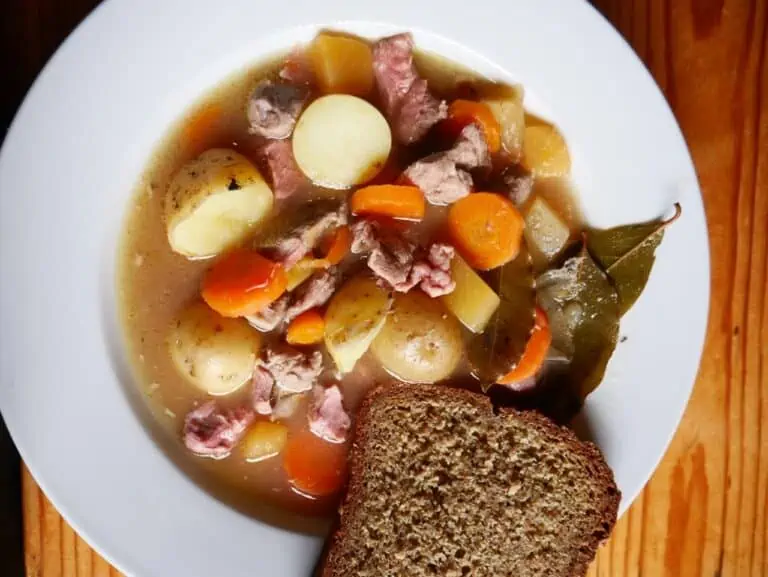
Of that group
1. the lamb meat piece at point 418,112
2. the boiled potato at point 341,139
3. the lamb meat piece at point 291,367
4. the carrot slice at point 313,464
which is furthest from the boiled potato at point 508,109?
the carrot slice at point 313,464

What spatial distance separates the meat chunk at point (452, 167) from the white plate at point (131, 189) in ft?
0.85

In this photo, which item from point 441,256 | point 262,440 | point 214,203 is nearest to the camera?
point 214,203

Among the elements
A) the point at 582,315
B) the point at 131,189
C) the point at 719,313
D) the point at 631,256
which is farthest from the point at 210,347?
the point at 719,313

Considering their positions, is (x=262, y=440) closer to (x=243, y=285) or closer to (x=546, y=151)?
(x=243, y=285)

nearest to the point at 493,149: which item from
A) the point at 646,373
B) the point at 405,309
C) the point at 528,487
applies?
the point at 405,309

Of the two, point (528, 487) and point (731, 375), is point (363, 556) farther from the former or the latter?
point (731, 375)

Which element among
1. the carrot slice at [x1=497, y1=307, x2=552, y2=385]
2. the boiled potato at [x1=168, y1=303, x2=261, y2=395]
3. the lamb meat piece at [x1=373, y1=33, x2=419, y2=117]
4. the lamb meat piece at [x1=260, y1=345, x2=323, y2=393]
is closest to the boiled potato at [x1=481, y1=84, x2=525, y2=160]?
the lamb meat piece at [x1=373, y1=33, x2=419, y2=117]

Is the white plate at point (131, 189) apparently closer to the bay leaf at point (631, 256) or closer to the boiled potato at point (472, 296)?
the bay leaf at point (631, 256)

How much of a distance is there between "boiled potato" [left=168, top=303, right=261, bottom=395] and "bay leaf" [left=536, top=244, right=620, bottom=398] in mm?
1031

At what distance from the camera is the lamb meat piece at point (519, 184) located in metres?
2.67

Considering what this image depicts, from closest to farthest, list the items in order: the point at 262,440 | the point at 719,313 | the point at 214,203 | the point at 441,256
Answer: the point at 214,203
the point at 441,256
the point at 262,440
the point at 719,313

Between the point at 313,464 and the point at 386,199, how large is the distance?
3.12 feet

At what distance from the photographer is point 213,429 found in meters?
2.62

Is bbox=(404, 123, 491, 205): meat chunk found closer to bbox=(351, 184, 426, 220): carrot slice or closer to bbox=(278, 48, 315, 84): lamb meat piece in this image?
bbox=(351, 184, 426, 220): carrot slice
